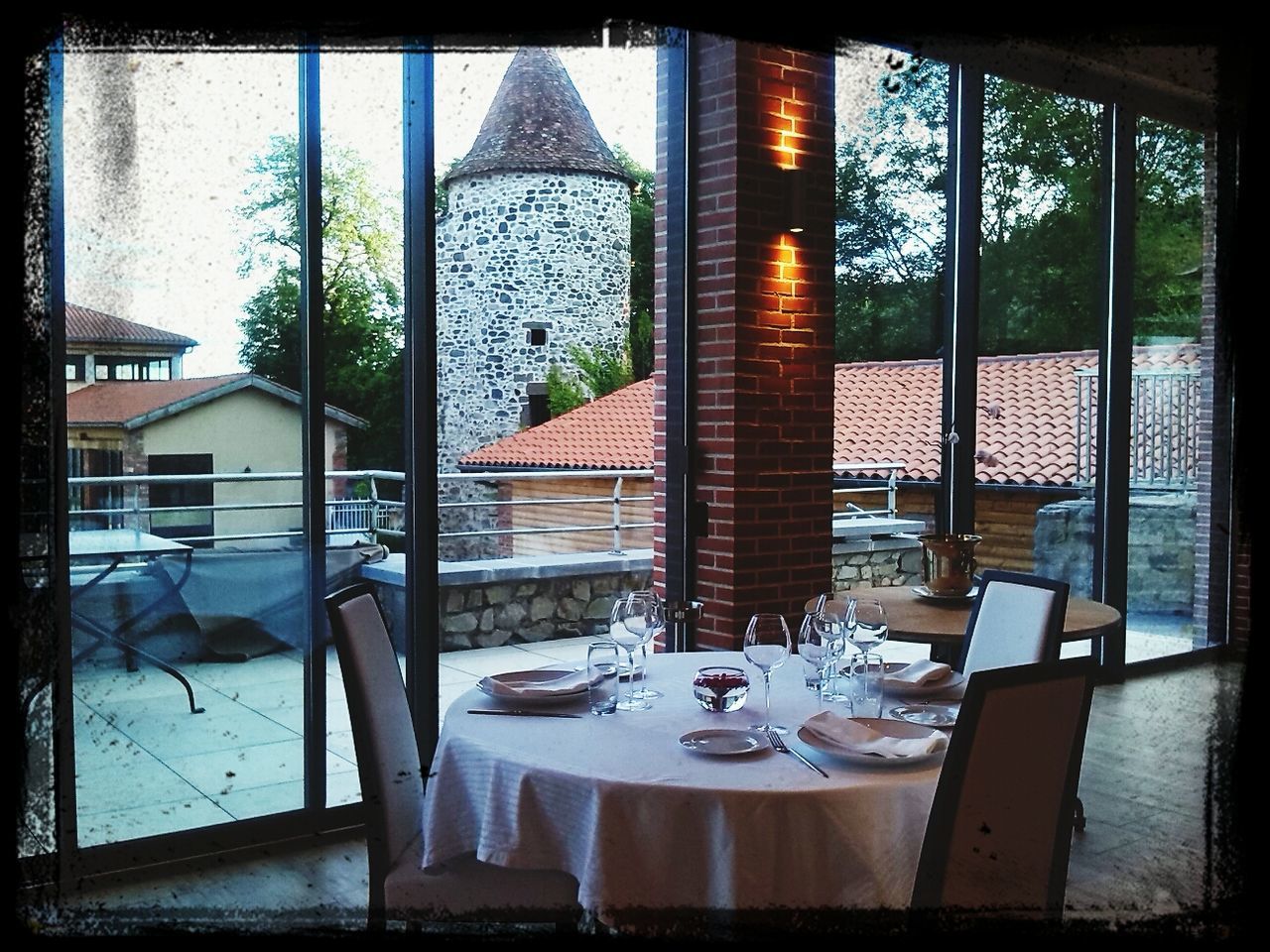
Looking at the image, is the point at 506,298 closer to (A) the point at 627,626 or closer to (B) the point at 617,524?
(B) the point at 617,524

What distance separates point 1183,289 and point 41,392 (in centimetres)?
595

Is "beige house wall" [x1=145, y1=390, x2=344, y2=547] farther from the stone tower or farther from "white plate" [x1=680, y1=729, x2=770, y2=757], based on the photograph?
"white plate" [x1=680, y1=729, x2=770, y2=757]

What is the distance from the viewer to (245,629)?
11.6 ft

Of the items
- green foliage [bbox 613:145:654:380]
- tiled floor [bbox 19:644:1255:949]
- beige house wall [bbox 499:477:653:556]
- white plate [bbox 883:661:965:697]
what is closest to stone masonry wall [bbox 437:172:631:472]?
green foliage [bbox 613:145:654:380]

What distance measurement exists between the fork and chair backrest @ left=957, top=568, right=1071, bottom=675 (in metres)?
0.97

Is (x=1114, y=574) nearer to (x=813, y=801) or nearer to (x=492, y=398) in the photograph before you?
(x=492, y=398)

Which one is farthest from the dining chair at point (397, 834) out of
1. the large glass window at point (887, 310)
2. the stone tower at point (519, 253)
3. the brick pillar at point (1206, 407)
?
the brick pillar at point (1206, 407)

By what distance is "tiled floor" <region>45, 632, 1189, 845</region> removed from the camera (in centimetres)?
324

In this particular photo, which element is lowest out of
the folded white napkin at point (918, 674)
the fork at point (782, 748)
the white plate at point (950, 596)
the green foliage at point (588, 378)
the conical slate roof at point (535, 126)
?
the fork at point (782, 748)

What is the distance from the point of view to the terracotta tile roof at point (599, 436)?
4367 mm

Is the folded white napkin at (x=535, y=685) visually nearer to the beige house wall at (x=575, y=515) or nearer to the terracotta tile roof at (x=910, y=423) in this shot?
the terracotta tile roof at (x=910, y=423)

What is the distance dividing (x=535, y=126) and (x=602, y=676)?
90.9 inches

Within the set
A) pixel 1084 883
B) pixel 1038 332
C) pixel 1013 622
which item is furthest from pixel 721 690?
pixel 1038 332

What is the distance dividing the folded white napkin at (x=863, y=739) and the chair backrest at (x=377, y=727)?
0.94 m
